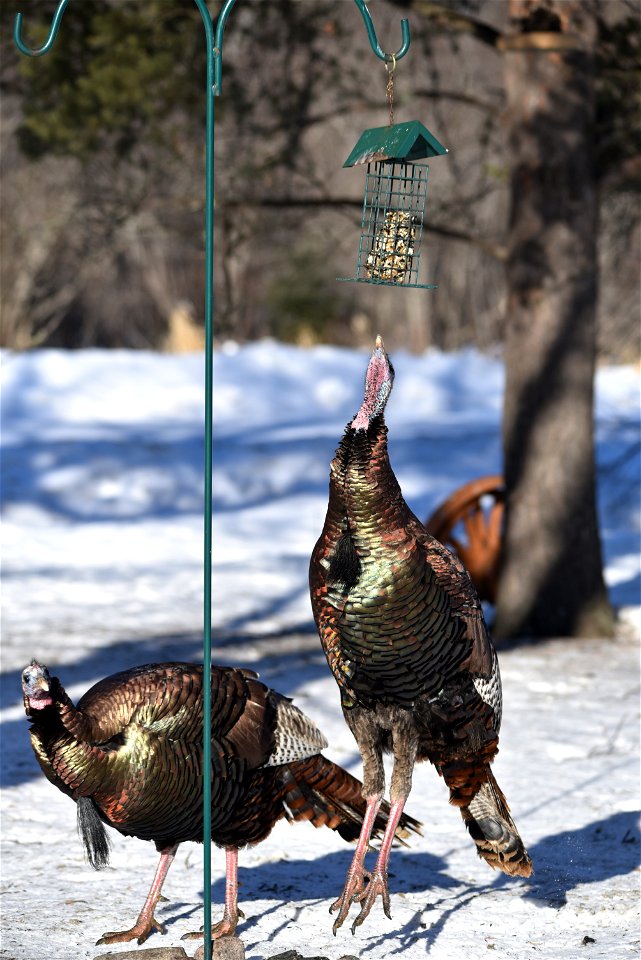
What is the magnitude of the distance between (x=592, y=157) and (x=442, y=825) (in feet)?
14.5

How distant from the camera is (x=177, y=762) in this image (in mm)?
3846

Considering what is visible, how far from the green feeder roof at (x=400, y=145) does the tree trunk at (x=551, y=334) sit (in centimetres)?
427

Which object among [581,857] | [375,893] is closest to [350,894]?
[375,893]

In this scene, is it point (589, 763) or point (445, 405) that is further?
point (445, 405)

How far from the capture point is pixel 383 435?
151 inches

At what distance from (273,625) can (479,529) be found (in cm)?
150

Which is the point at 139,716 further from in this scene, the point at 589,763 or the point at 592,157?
the point at 592,157

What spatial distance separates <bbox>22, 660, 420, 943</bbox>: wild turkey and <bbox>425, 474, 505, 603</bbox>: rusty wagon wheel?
426cm

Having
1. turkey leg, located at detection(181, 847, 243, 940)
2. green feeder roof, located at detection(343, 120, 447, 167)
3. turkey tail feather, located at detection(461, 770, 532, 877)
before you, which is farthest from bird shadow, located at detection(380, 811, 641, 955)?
green feeder roof, located at detection(343, 120, 447, 167)

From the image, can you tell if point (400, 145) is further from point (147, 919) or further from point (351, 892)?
point (147, 919)

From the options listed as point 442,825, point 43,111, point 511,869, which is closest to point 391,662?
point 511,869

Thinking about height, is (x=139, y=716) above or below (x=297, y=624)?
above

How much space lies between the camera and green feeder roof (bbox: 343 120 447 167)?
381 cm

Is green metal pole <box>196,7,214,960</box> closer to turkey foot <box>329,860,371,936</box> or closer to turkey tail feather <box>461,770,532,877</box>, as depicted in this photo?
turkey foot <box>329,860,371,936</box>
